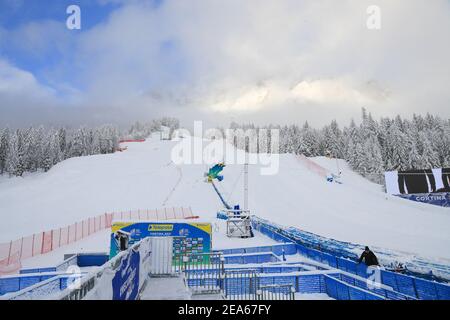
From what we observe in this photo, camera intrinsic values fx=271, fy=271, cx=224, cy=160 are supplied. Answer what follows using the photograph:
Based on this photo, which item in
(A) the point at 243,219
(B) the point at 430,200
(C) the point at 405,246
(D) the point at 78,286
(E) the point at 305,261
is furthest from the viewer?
(B) the point at 430,200

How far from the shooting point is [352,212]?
34.0 m

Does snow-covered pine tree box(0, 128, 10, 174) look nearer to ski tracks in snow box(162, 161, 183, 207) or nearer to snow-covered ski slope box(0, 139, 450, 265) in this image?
snow-covered ski slope box(0, 139, 450, 265)

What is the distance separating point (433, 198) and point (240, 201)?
29.0 m

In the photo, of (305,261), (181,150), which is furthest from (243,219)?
(181,150)

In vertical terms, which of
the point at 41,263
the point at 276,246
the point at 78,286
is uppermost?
the point at 78,286

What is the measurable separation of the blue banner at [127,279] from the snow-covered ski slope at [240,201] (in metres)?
17.6

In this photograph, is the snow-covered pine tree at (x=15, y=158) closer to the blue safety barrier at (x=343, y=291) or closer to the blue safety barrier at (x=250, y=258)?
the blue safety barrier at (x=250, y=258)

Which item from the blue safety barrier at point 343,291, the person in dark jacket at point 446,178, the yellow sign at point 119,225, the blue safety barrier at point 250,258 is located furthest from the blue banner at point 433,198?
the yellow sign at point 119,225

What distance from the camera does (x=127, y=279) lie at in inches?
252
